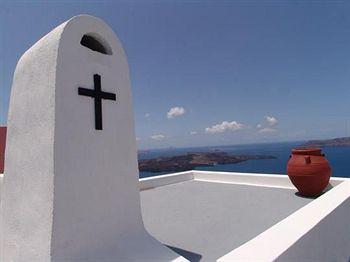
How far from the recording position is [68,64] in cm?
261

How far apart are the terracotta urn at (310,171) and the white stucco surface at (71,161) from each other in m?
3.57

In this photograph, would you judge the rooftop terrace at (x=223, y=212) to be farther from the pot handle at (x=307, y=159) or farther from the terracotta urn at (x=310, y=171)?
the pot handle at (x=307, y=159)

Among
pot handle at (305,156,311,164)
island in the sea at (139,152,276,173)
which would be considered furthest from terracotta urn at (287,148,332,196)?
island in the sea at (139,152,276,173)

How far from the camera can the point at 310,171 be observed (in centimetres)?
528

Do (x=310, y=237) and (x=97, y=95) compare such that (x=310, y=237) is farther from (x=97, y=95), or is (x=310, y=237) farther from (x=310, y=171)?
(x=310, y=171)

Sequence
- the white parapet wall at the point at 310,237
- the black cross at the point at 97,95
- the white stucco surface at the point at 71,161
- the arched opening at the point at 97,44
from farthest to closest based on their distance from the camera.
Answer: the arched opening at the point at 97,44
the black cross at the point at 97,95
the white stucco surface at the point at 71,161
the white parapet wall at the point at 310,237

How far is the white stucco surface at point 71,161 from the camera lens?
246cm

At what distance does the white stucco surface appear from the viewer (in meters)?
2.46

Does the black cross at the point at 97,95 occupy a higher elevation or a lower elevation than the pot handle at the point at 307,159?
higher

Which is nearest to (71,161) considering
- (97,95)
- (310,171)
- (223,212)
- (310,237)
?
(97,95)

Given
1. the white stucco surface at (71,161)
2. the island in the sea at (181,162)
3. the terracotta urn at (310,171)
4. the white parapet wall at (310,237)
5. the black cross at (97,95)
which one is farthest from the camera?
the island in the sea at (181,162)

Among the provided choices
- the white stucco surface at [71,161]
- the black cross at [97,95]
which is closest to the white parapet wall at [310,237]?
the white stucco surface at [71,161]

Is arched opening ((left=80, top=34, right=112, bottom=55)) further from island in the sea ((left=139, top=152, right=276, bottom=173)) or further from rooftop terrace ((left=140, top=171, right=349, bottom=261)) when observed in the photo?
island in the sea ((left=139, top=152, right=276, bottom=173))

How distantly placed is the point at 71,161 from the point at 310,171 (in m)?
4.63
